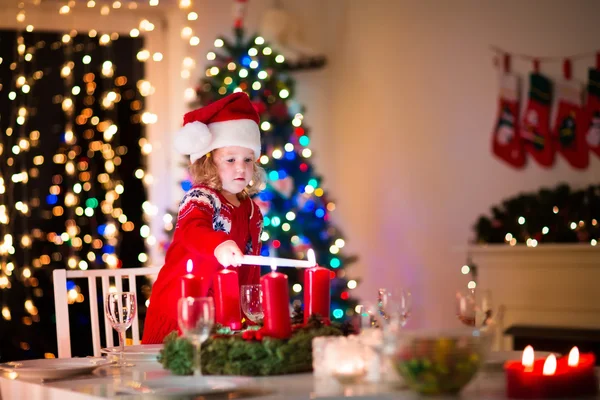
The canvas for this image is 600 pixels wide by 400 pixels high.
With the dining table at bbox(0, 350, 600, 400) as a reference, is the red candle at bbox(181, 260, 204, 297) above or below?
above

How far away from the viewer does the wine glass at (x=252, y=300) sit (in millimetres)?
2104

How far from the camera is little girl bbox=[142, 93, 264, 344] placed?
2.61 metres

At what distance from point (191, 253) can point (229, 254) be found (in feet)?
1.58

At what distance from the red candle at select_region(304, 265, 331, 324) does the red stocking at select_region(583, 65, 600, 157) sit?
9.62ft

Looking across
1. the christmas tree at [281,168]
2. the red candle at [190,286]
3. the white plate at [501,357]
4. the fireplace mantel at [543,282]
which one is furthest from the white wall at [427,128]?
the red candle at [190,286]

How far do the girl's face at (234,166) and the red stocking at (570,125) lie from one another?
2.40 meters

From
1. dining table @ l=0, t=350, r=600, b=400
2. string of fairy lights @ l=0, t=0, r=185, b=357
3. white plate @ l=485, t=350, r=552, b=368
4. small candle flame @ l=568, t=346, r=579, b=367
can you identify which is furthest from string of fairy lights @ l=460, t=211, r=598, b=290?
small candle flame @ l=568, t=346, r=579, b=367

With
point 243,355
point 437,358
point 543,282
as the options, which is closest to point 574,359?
point 437,358

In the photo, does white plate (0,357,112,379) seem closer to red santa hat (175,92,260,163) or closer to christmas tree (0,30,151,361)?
red santa hat (175,92,260,163)

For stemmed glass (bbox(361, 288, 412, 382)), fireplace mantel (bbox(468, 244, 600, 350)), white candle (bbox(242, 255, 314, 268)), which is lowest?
fireplace mantel (bbox(468, 244, 600, 350))

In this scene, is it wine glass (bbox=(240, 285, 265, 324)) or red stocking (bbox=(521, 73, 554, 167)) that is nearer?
wine glass (bbox=(240, 285, 265, 324))

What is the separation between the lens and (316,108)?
6012 millimetres

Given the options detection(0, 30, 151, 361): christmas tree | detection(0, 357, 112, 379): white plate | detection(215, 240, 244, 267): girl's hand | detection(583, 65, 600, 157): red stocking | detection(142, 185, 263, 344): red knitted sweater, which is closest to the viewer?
detection(0, 357, 112, 379): white plate

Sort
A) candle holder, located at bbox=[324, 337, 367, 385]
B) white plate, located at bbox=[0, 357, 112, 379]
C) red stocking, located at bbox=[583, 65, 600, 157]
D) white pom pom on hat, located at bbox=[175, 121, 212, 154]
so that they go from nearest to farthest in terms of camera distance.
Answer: candle holder, located at bbox=[324, 337, 367, 385], white plate, located at bbox=[0, 357, 112, 379], white pom pom on hat, located at bbox=[175, 121, 212, 154], red stocking, located at bbox=[583, 65, 600, 157]
